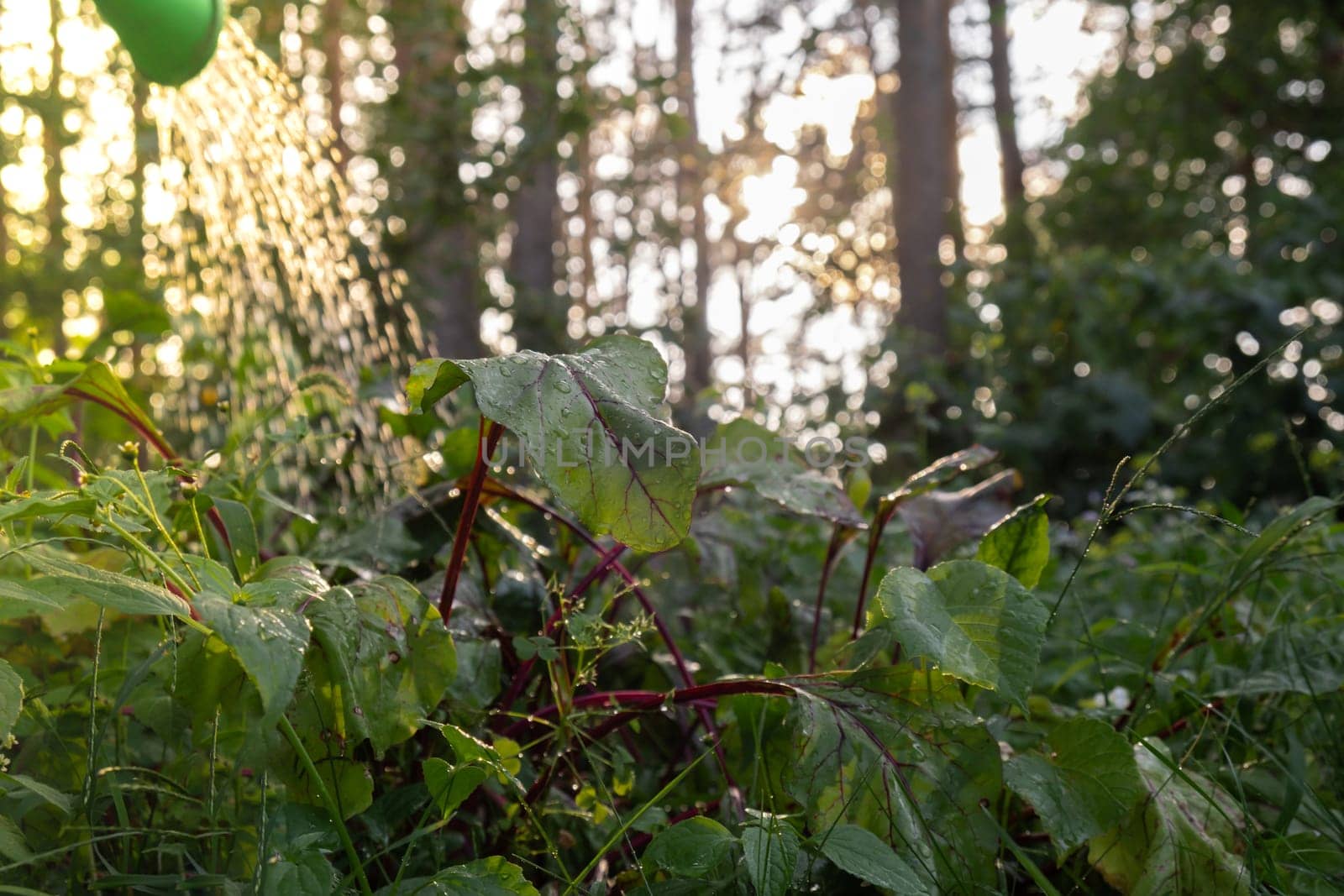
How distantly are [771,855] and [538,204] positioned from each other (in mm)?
5888

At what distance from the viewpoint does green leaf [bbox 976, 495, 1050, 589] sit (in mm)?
1048

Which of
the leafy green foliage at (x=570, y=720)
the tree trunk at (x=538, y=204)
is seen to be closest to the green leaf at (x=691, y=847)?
the leafy green foliage at (x=570, y=720)

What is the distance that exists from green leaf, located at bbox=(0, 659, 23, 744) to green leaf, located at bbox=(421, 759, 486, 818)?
284mm

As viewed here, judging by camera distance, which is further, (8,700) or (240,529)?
(240,529)

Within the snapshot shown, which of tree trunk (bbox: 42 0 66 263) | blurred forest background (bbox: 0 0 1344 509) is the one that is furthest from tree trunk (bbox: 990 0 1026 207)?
tree trunk (bbox: 42 0 66 263)

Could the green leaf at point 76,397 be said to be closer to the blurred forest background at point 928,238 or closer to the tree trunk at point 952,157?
the blurred forest background at point 928,238

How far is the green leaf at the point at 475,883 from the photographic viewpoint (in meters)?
0.77

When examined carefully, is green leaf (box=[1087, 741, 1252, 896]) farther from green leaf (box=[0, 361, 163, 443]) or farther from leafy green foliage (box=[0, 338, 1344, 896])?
green leaf (box=[0, 361, 163, 443])

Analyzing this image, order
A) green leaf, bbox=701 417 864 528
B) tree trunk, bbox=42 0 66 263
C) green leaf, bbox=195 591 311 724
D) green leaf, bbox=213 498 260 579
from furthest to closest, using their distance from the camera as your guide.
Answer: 1. tree trunk, bbox=42 0 66 263
2. green leaf, bbox=701 417 864 528
3. green leaf, bbox=213 498 260 579
4. green leaf, bbox=195 591 311 724

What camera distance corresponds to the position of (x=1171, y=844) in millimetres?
896

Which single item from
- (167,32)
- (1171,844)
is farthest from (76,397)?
(1171,844)

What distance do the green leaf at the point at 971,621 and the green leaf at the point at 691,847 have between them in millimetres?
222

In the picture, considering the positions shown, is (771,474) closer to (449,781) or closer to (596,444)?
(596,444)

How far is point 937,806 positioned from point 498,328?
530cm
